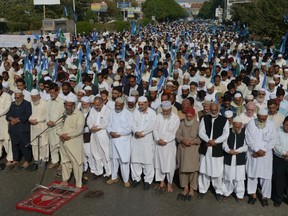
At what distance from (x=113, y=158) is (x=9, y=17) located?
35510 mm

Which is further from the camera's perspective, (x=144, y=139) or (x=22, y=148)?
(x=22, y=148)

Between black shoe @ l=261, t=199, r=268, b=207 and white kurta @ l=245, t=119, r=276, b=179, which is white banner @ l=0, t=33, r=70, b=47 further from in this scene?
black shoe @ l=261, t=199, r=268, b=207

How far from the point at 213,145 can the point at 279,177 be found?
1.01m

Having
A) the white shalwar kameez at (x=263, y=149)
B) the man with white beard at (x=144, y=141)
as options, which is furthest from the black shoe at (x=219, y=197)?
the man with white beard at (x=144, y=141)

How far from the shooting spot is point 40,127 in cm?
696

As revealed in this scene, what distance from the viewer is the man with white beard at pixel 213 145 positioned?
5.55 m

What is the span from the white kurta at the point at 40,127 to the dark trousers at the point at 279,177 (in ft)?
12.3

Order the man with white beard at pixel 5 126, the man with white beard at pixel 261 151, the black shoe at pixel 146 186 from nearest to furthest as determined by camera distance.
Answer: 1. the man with white beard at pixel 261 151
2. the black shoe at pixel 146 186
3. the man with white beard at pixel 5 126

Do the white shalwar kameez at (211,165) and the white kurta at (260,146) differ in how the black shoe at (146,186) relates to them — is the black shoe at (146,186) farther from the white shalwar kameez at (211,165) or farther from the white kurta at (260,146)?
the white kurta at (260,146)

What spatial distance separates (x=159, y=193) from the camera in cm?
612

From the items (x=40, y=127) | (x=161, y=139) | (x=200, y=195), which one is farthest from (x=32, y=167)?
(x=200, y=195)

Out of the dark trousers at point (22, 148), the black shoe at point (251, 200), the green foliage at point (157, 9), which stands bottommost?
the black shoe at point (251, 200)

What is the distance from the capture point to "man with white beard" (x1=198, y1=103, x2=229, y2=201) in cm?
555

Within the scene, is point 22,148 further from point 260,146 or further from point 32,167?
point 260,146
